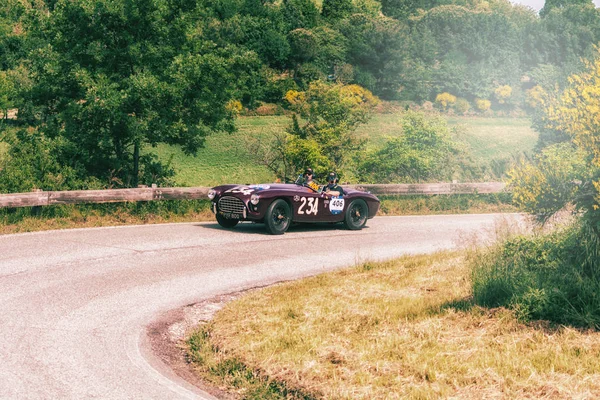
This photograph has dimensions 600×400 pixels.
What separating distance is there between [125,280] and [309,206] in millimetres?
6297

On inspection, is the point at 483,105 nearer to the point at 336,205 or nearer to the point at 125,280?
the point at 336,205

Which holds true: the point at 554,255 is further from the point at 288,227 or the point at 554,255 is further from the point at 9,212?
the point at 9,212

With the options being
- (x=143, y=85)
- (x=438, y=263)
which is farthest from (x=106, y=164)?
(x=438, y=263)

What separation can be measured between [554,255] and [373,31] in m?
80.9

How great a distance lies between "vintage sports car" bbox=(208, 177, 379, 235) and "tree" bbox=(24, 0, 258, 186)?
Result: 4.00 metres

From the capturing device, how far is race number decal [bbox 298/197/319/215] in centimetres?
1619

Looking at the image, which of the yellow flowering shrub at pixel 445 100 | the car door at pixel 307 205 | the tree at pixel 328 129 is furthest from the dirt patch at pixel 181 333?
the yellow flowering shrub at pixel 445 100

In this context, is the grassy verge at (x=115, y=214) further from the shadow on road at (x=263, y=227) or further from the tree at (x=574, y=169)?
the tree at (x=574, y=169)

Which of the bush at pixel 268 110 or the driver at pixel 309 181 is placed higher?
the bush at pixel 268 110

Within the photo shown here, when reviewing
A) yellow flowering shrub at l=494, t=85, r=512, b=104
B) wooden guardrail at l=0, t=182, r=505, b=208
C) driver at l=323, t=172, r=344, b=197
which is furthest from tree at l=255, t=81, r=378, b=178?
yellow flowering shrub at l=494, t=85, r=512, b=104

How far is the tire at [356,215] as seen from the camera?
17.3 metres

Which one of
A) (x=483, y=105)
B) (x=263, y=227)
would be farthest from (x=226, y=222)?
(x=483, y=105)

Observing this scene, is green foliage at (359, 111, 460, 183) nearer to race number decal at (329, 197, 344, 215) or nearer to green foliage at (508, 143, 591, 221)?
race number decal at (329, 197, 344, 215)

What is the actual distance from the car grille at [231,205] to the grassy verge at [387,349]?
18.7 ft
